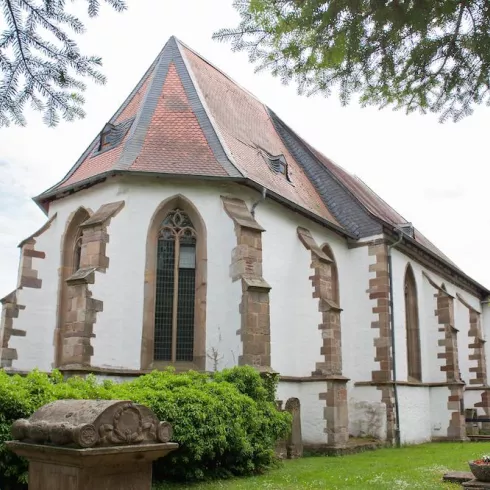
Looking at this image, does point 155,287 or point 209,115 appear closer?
point 155,287

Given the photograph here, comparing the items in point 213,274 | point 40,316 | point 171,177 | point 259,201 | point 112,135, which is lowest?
point 40,316

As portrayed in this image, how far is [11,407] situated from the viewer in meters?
7.68

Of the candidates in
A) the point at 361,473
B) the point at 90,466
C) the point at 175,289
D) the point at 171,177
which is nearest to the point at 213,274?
the point at 175,289

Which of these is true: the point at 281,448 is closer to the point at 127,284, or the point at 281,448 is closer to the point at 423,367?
the point at 127,284

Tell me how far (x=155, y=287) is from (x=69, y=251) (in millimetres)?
2991

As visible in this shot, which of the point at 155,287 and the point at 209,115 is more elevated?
the point at 209,115

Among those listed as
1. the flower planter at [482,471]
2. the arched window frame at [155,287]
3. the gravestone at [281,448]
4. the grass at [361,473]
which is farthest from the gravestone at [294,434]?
the flower planter at [482,471]

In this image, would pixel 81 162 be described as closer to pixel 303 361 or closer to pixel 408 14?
pixel 303 361

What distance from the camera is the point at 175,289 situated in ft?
47.9

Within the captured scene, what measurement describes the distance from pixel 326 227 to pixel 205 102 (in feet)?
16.7

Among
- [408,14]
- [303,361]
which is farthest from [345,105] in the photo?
[303,361]

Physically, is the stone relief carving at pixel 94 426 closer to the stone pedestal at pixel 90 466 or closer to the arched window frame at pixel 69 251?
the stone pedestal at pixel 90 466

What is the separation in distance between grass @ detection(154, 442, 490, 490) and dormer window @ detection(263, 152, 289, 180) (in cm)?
826

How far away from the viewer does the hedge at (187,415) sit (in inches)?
304
